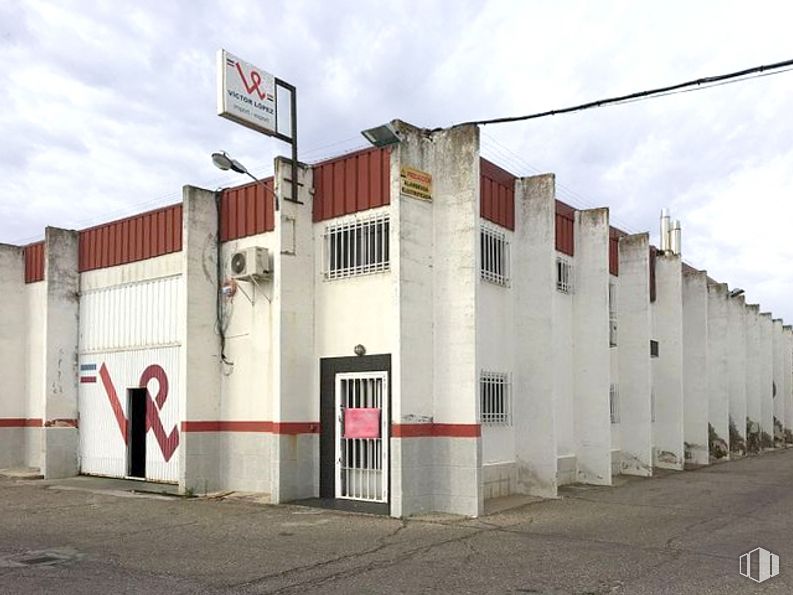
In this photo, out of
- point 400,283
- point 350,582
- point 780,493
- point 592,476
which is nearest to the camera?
point 350,582

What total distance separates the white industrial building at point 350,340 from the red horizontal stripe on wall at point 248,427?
39mm

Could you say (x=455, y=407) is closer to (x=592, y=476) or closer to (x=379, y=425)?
(x=379, y=425)

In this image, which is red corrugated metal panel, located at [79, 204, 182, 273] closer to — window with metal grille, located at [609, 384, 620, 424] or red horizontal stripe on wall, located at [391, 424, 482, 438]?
red horizontal stripe on wall, located at [391, 424, 482, 438]

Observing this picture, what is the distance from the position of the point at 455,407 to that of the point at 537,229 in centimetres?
451

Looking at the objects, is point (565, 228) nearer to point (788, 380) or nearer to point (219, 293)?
point (219, 293)

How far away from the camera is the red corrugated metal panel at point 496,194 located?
47.6 feet

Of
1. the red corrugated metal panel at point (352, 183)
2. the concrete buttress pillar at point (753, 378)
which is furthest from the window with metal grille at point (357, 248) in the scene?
the concrete buttress pillar at point (753, 378)

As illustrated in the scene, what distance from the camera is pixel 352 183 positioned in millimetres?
14117

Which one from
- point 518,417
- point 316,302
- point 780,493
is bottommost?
point 780,493

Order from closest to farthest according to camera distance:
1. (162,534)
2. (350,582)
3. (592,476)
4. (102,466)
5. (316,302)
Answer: (350,582)
(162,534)
(316,302)
(592,476)
(102,466)

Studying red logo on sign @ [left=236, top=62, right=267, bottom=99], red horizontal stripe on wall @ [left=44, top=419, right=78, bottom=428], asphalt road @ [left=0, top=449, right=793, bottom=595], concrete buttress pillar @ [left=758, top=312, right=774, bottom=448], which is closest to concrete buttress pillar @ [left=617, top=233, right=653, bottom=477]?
asphalt road @ [left=0, top=449, right=793, bottom=595]

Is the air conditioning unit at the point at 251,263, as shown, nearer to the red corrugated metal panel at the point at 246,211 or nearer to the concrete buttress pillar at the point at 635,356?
the red corrugated metal panel at the point at 246,211

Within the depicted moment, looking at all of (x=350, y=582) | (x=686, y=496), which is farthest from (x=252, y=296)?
(x=686, y=496)

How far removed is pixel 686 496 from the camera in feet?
50.2
